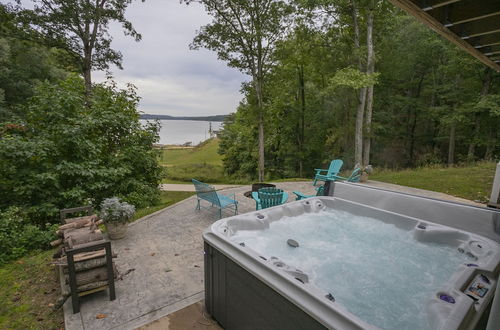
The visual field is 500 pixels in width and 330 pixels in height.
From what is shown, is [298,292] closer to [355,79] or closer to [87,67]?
[355,79]

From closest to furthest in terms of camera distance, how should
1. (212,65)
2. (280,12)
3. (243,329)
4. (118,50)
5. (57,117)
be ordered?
1. (243,329)
2. (57,117)
3. (118,50)
4. (280,12)
5. (212,65)

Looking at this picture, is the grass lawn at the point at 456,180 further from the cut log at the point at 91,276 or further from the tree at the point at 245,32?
the cut log at the point at 91,276

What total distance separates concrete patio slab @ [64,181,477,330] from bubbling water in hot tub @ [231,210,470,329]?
0.78 metres

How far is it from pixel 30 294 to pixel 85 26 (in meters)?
7.10

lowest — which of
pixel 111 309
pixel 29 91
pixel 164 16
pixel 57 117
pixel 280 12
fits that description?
pixel 111 309

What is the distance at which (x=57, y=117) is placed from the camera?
466cm

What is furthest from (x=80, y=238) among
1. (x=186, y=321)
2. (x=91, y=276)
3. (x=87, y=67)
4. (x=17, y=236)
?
(x=87, y=67)

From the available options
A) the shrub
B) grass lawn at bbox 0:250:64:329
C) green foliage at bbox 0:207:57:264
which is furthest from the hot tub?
green foliage at bbox 0:207:57:264

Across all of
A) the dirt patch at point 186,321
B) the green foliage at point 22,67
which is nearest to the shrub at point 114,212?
the dirt patch at point 186,321

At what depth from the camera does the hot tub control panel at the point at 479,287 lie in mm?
1714

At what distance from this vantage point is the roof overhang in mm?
1954

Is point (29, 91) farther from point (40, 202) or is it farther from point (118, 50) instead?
point (40, 202)

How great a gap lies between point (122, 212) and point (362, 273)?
3.38 meters

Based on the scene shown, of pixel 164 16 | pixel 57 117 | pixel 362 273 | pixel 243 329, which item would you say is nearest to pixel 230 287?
pixel 243 329
